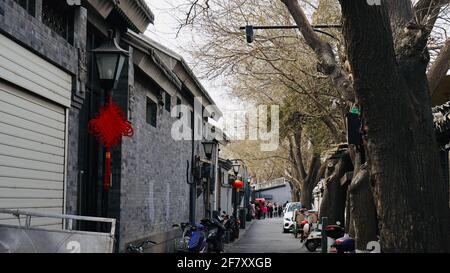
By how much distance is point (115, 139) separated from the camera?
9.95 meters

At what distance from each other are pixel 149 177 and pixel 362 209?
15.6 feet

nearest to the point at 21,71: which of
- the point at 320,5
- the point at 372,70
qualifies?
the point at 372,70

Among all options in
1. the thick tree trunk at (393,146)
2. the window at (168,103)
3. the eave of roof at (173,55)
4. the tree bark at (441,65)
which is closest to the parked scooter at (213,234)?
the window at (168,103)

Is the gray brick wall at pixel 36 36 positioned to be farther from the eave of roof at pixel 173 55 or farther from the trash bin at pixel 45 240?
the eave of roof at pixel 173 55

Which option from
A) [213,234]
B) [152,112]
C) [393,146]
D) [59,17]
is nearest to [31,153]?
[59,17]

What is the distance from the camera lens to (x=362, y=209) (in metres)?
14.4

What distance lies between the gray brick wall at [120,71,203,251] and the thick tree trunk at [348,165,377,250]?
4.49 m

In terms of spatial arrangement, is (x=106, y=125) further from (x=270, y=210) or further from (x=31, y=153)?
(x=270, y=210)

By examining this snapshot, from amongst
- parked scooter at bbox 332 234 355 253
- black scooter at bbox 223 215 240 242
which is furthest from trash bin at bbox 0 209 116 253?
black scooter at bbox 223 215 240 242

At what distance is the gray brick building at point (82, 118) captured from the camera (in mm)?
7121

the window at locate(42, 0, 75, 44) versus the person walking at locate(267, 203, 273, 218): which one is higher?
the window at locate(42, 0, 75, 44)

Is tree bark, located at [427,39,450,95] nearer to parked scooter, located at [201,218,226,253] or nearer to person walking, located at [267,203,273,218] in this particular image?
parked scooter, located at [201,218,226,253]

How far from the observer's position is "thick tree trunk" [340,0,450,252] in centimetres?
675

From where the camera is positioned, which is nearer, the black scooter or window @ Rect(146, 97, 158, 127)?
window @ Rect(146, 97, 158, 127)
